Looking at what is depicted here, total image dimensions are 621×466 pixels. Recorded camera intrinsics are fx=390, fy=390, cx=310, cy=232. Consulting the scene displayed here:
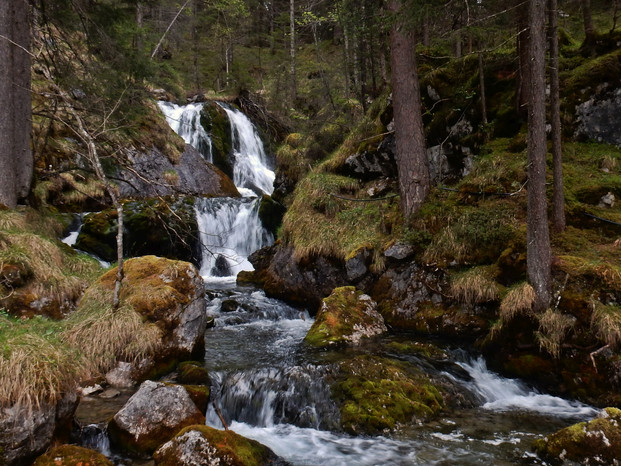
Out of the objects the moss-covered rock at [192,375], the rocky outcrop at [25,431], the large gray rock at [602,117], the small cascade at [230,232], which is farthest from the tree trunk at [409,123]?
the small cascade at [230,232]

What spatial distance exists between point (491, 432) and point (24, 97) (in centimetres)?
1109

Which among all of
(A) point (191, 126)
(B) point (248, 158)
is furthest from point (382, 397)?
(A) point (191, 126)

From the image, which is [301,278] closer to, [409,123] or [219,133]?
[409,123]

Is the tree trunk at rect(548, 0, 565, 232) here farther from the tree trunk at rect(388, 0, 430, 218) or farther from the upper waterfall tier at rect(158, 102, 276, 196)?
the upper waterfall tier at rect(158, 102, 276, 196)

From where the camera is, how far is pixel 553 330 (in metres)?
5.98

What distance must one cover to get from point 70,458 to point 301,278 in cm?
732

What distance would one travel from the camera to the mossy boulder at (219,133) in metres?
22.0

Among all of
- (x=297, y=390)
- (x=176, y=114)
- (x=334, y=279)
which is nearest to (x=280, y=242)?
(x=334, y=279)

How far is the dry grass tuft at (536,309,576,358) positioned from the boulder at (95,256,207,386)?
563 centimetres

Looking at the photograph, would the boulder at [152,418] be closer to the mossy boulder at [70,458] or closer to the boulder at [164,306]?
the mossy boulder at [70,458]

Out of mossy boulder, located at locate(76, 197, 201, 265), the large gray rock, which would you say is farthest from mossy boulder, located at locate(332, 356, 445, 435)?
mossy boulder, located at locate(76, 197, 201, 265)

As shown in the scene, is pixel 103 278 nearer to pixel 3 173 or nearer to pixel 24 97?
pixel 3 173

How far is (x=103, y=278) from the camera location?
23.3 ft

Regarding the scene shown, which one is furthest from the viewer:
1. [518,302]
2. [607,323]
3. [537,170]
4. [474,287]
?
[474,287]
